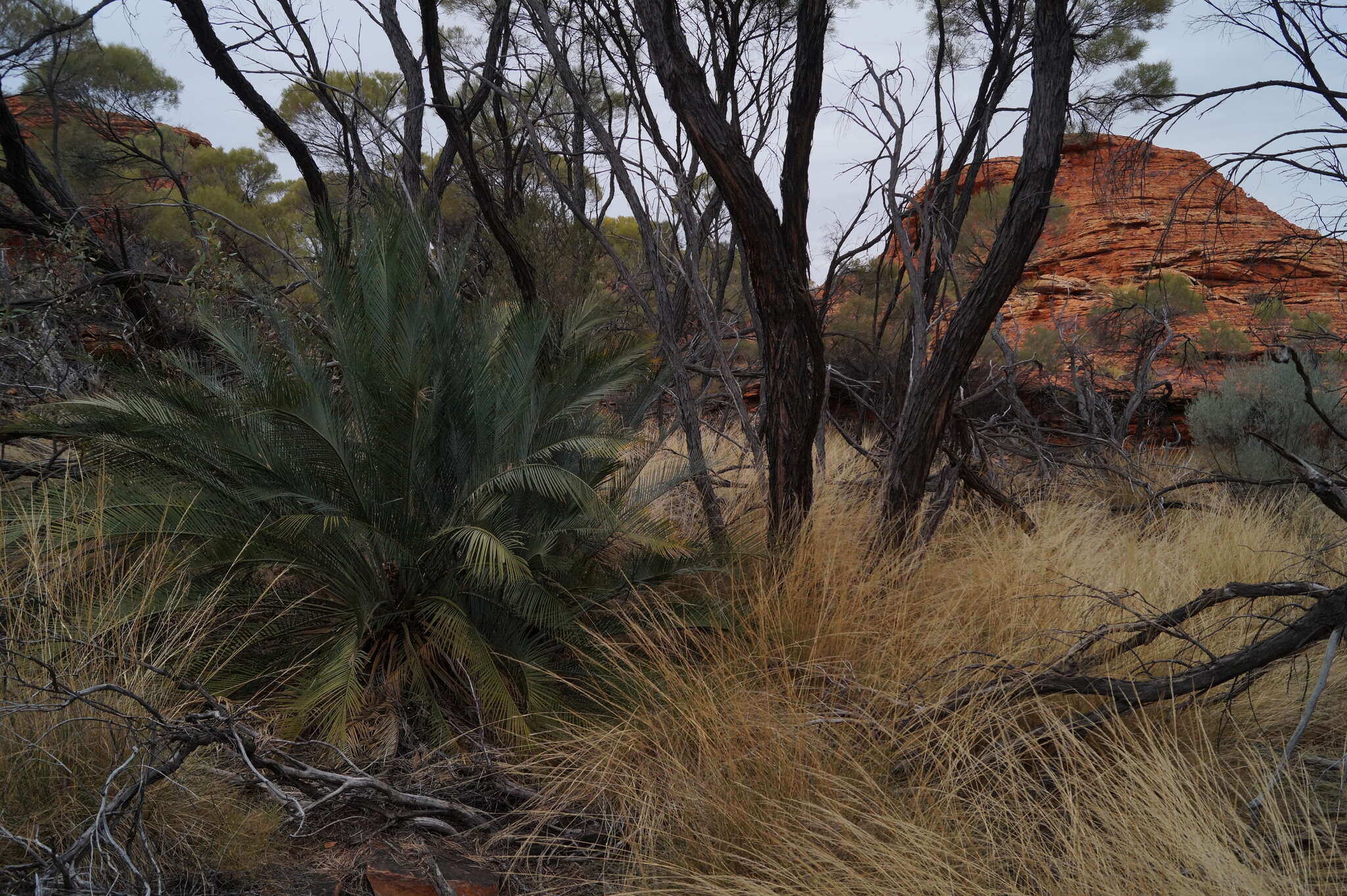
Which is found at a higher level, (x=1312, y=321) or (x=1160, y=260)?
(x=1160, y=260)

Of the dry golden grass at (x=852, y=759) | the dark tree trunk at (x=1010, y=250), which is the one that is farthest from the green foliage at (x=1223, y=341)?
the dry golden grass at (x=852, y=759)

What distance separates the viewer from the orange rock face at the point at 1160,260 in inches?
542

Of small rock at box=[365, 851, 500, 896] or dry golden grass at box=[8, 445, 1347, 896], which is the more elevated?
dry golden grass at box=[8, 445, 1347, 896]

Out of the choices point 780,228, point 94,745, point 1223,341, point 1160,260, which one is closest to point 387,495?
point 94,745

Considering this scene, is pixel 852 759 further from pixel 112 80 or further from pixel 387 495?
pixel 112 80

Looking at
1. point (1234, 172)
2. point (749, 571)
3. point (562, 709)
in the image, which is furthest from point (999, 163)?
point (562, 709)

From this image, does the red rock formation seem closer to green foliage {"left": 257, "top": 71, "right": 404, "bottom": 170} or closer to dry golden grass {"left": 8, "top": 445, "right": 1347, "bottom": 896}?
green foliage {"left": 257, "top": 71, "right": 404, "bottom": 170}

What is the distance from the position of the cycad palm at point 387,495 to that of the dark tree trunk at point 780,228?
90 centimetres

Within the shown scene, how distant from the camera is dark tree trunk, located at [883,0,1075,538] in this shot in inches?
163

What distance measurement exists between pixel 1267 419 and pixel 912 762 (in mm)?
8103

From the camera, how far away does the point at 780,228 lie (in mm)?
A: 4176

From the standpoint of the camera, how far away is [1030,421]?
7645 mm

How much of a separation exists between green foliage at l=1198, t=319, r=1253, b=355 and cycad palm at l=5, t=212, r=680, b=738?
12.4 m

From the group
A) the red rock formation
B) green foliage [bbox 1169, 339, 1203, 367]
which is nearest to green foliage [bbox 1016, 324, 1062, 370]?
green foliage [bbox 1169, 339, 1203, 367]
